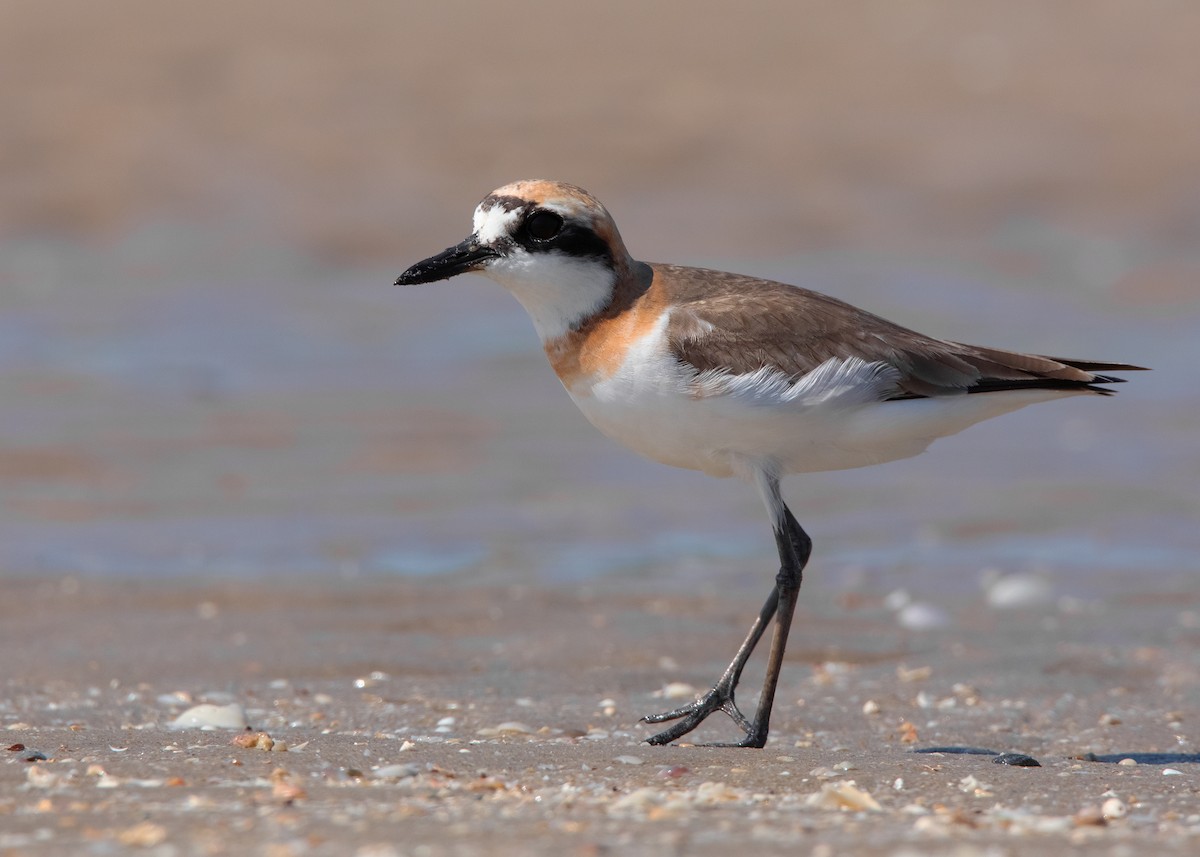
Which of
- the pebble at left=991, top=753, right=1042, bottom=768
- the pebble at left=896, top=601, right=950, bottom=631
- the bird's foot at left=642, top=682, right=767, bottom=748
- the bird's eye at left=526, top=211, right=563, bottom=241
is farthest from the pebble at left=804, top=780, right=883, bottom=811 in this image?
the pebble at left=896, top=601, right=950, bottom=631

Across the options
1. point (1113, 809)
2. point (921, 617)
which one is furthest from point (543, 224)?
point (921, 617)

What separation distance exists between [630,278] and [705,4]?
16.1 metres

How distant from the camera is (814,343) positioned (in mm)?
5953

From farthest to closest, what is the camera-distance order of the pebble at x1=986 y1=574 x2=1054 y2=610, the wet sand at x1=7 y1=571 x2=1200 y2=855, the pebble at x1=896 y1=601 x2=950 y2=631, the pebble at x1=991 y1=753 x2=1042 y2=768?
the pebble at x1=986 y1=574 x2=1054 y2=610
the pebble at x1=896 y1=601 x2=950 y2=631
the pebble at x1=991 y1=753 x2=1042 y2=768
the wet sand at x1=7 y1=571 x2=1200 y2=855

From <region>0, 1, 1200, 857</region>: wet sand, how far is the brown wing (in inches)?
53.6

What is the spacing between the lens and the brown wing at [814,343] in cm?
582

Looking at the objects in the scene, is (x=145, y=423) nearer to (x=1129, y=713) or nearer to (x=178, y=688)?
(x=178, y=688)

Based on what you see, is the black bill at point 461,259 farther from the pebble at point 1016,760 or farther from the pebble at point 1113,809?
the pebble at point 1113,809

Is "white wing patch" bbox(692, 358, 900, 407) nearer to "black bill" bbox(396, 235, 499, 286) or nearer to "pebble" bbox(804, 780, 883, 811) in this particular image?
"black bill" bbox(396, 235, 499, 286)

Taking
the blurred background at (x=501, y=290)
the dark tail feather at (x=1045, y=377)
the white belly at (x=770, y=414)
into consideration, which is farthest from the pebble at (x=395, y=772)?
the blurred background at (x=501, y=290)

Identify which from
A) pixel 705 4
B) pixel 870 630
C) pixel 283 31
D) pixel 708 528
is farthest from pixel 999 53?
pixel 870 630

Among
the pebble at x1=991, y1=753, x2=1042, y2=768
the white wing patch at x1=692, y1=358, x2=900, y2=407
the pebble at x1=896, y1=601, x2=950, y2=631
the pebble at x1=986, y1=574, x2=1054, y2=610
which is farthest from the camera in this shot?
the pebble at x1=986, y1=574, x2=1054, y2=610

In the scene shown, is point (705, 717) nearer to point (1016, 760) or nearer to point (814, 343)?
point (1016, 760)

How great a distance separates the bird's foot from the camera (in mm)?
5871
